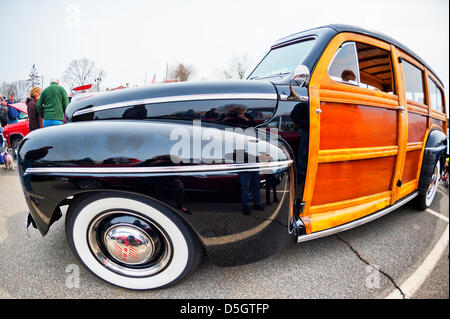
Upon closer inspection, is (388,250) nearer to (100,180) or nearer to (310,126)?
(310,126)

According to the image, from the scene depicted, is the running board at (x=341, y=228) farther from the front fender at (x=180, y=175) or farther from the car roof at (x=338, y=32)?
the car roof at (x=338, y=32)

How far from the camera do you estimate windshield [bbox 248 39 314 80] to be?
1614mm

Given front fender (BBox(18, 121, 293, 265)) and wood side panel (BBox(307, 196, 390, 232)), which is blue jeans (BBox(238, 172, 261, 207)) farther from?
wood side panel (BBox(307, 196, 390, 232))

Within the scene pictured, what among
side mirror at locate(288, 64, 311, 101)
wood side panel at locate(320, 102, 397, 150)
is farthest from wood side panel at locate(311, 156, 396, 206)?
side mirror at locate(288, 64, 311, 101)

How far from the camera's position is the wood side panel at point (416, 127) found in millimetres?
2059

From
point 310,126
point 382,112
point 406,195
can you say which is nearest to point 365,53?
point 382,112

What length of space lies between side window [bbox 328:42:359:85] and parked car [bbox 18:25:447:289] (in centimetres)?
1

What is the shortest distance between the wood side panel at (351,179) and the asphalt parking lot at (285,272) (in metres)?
0.46

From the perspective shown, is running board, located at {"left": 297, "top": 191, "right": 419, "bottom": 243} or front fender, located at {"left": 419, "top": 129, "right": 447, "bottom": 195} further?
front fender, located at {"left": 419, "top": 129, "right": 447, "bottom": 195}

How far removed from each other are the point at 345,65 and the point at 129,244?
1964 millimetres

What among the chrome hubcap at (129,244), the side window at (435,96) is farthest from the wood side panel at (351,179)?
the side window at (435,96)

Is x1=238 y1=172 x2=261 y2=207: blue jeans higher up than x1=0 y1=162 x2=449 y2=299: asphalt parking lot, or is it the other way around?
x1=238 y1=172 x2=261 y2=207: blue jeans

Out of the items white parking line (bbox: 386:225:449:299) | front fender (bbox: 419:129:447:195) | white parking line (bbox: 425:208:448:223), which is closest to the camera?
white parking line (bbox: 386:225:449:299)
